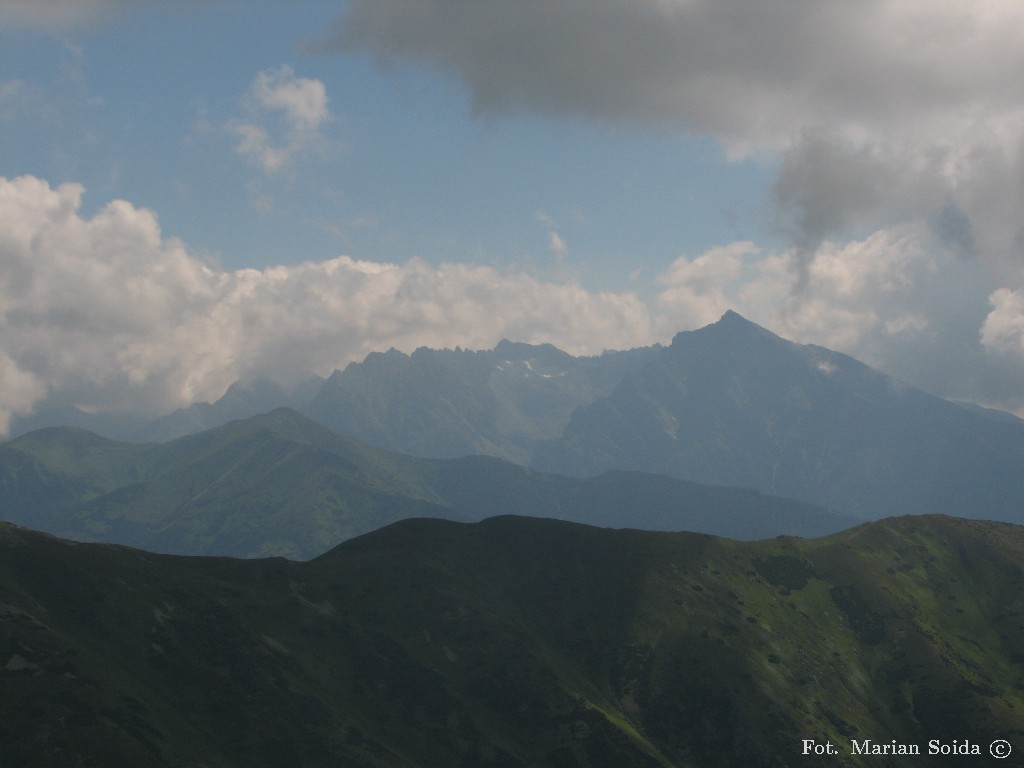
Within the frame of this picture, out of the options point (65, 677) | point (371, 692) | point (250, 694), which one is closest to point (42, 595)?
point (65, 677)

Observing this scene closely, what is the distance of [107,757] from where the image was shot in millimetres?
130750

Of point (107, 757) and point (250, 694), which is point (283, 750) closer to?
point (250, 694)

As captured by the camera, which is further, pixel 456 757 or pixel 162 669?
pixel 456 757

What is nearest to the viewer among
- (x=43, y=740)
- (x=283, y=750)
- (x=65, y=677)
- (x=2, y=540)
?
(x=43, y=740)

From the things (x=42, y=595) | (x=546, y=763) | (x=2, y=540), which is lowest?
(x=546, y=763)

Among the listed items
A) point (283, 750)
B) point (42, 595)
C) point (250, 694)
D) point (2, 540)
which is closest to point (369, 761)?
point (283, 750)

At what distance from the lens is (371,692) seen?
199 metres

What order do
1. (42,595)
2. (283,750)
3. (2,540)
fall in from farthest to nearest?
(2,540) → (42,595) → (283,750)

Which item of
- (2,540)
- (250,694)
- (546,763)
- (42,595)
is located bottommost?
(546,763)

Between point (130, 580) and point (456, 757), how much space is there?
86705 mm

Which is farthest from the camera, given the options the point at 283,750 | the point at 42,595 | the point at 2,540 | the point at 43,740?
the point at 2,540

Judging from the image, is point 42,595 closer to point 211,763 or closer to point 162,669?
point 162,669

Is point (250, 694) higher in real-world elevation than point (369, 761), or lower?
higher

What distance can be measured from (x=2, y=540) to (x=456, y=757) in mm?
115573
